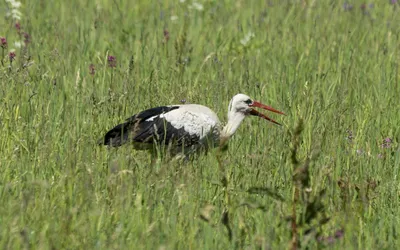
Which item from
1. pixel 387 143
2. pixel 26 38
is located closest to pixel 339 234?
pixel 387 143

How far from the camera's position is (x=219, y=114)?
652 cm

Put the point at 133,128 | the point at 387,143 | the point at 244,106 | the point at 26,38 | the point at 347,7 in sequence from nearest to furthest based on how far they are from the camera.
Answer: the point at 133,128
the point at 387,143
the point at 244,106
the point at 26,38
the point at 347,7

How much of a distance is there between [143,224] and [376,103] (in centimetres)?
292

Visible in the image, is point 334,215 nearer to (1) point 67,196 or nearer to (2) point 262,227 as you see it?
(2) point 262,227

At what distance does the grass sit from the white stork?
119mm

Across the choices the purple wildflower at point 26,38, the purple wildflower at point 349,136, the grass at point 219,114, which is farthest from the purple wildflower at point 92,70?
the purple wildflower at point 349,136

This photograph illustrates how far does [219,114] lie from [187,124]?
2.08ft

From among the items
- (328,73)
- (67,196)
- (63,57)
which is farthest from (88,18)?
(67,196)

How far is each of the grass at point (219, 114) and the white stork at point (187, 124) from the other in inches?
4.7

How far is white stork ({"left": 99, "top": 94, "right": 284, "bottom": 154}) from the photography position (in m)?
5.78

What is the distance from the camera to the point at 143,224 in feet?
13.3

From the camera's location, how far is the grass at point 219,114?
3949mm

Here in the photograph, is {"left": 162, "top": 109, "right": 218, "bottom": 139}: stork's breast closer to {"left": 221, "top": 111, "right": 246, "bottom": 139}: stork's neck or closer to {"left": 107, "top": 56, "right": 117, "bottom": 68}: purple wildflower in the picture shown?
{"left": 221, "top": 111, "right": 246, "bottom": 139}: stork's neck

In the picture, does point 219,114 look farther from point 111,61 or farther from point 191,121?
point 111,61
